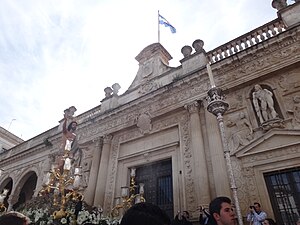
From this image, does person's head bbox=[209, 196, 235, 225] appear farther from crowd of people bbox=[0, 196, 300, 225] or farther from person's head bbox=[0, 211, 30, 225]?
person's head bbox=[0, 211, 30, 225]

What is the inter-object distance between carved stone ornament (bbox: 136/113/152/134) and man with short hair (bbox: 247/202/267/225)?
488 centimetres

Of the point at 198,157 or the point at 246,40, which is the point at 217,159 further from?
the point at 246,40

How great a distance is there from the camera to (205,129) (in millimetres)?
7871

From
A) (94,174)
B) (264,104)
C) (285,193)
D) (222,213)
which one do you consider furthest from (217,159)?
(94,174)

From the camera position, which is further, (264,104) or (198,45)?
(198,45)

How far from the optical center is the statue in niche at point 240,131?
6.80 m

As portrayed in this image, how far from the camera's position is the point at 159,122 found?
9336 millimetres

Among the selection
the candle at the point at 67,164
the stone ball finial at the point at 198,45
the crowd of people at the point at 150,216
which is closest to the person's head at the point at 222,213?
the crowd of people at the point at 150,216

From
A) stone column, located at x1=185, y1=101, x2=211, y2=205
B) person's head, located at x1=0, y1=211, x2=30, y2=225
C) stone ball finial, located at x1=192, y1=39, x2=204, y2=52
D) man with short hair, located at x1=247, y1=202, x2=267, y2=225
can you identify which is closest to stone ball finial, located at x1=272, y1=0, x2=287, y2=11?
stone ball finial, located at x1=192, y1=39, x2=204, y2=52

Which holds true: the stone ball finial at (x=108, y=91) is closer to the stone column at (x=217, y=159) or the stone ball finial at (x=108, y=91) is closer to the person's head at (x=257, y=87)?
the stone column at (x=217, y=159)

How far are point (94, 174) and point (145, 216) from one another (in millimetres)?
9108

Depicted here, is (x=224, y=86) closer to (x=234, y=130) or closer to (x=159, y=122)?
(x=234, y=130)

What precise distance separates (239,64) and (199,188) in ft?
14.4

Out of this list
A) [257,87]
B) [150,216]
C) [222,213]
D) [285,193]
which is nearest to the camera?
[150,216]
